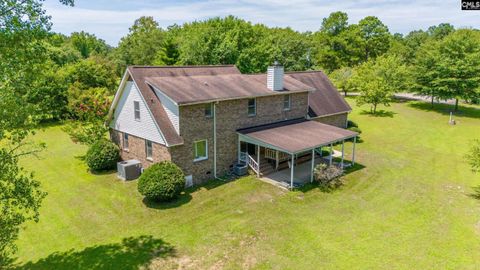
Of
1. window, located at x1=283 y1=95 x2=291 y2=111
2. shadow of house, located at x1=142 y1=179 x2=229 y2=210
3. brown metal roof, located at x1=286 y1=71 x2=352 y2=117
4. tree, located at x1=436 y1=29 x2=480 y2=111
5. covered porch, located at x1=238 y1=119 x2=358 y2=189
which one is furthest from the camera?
tree, located at x1=436 y1=29 x2=480 y2=111

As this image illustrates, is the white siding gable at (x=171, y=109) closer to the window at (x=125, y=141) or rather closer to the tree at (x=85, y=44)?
the window at (x=125, y=141)

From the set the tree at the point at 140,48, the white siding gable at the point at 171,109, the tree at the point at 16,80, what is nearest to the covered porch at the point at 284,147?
the white siding gable at the point at 171,109

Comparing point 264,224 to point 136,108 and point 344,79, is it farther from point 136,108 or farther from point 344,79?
point 344,79

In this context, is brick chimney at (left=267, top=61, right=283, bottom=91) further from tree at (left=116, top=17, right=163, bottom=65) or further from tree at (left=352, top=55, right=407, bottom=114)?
tree at (left=116, top=17, right=163, bottom=65)

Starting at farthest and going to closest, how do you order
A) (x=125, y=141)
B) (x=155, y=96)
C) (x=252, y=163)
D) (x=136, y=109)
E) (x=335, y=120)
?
(x=335, y=120), (x=125, y=141), (x=252, y=163), (x=136, y=109), (x=155, y=96)

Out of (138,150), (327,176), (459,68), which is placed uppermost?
(459,68)

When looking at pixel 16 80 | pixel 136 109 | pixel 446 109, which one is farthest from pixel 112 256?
pixel 446 109

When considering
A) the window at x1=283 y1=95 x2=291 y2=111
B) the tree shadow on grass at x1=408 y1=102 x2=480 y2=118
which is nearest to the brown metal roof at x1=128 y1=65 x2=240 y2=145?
the window at x1=283 y1=95 x2=291 y2=111
